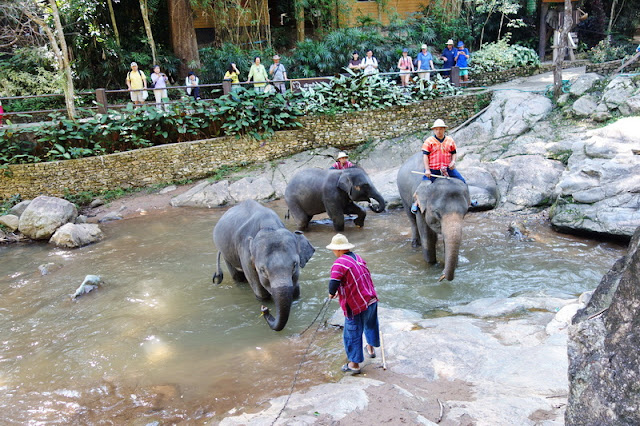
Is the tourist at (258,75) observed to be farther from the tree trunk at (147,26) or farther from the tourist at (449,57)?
the tourist at (449,57)

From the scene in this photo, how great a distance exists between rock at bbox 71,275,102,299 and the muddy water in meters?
0.12

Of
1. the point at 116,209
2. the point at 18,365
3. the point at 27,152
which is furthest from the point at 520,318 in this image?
the point at 27,152

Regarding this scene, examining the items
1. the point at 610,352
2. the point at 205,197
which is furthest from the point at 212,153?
the point at 610,352

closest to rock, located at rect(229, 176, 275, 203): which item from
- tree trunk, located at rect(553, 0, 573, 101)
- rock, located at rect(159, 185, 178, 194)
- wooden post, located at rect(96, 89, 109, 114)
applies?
rock, located at rect(159, 185, 178, 194)

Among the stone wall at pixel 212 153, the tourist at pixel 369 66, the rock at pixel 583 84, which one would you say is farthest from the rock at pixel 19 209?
the rock at pixel 583 84

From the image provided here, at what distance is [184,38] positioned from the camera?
2067 cm

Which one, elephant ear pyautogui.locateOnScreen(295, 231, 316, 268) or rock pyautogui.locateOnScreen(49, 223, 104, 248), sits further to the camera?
rock pyautogui.locateOnScreen(49, 223, 104, 248)

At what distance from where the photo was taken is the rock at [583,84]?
Answer: 45.9 ft

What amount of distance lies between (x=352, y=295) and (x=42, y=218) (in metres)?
9.95

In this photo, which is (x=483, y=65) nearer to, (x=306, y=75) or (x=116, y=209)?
(x=306, y=75)

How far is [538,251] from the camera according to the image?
8.85 metres

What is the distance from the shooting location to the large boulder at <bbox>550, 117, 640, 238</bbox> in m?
8.98

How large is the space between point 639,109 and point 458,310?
881 cm

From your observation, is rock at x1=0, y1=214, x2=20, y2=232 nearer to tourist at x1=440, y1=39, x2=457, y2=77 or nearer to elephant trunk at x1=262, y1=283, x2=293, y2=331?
elephant trunk at x1=262, y1=283, x2=293, y2=331
